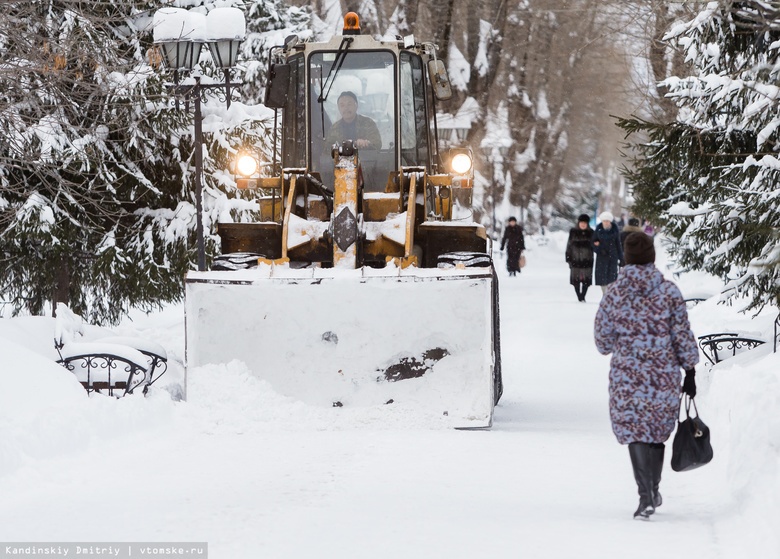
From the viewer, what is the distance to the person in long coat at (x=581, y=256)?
21.2 metres

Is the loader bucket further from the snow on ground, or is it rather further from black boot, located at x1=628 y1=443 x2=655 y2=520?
black boot, located at x1=628 y1=443 x2=655 y2=520

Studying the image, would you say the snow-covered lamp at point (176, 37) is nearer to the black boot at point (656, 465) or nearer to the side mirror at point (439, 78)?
the side mirror at point (439, 78)

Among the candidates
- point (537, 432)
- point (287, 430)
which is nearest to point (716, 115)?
point (537, 432)

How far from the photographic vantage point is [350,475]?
22.9ft

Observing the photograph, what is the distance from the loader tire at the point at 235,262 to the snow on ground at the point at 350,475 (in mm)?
983

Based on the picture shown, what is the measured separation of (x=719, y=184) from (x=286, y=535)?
6577mm

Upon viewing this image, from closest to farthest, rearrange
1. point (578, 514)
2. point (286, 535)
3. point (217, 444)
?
point (286, 535), point (578, 514), point (217, 444)

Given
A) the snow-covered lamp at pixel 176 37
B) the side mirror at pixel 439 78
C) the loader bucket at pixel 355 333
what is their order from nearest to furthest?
1. the loader bucket at pixel 355 333
2. the side mirror at pixel 439 78
3. the snow-covered lamp at pixel 176 37

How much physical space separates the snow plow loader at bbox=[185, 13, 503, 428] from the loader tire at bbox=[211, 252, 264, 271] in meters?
0.01

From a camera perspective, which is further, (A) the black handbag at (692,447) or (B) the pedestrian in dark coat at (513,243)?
(B) the pedestrian in dark coat at (513,243)

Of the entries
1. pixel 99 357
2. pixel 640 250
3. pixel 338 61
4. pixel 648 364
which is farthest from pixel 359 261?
pixel 648 364

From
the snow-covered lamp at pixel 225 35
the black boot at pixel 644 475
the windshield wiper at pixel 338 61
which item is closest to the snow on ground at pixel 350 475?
the black boot at pixel 644 475

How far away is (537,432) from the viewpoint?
8.94 metres

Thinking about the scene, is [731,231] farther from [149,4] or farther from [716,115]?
[149,4]
